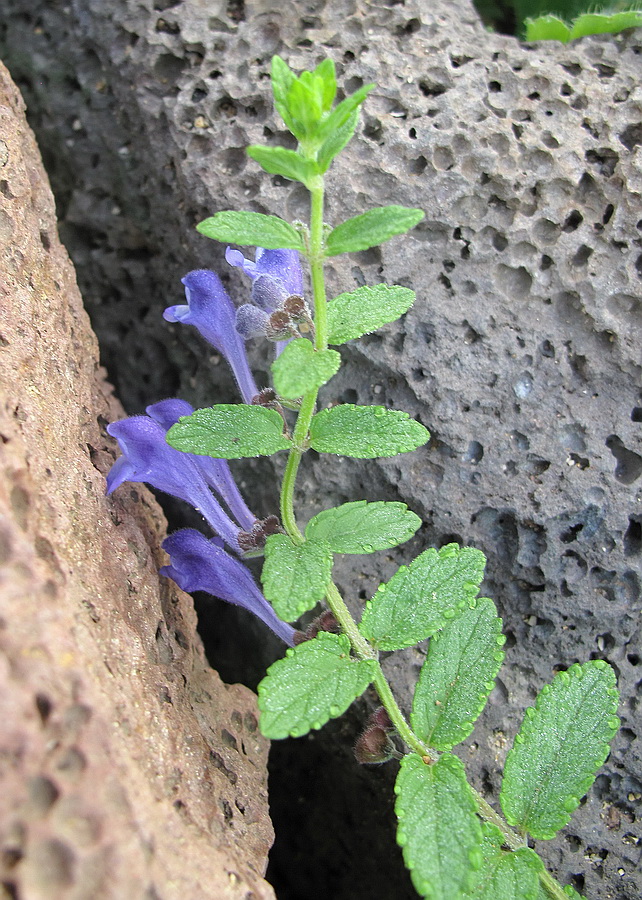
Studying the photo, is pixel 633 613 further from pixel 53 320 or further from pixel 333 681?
pixel 53 320

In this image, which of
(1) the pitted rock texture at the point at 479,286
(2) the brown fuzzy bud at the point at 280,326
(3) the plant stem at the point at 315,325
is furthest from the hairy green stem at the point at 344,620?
(1) the pitted rock texture at the point at 479,286

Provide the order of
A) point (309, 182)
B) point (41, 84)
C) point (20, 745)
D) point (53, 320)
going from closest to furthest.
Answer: point (20, 745) < point (309, 182) < point (53, 320) < point (41, 84)

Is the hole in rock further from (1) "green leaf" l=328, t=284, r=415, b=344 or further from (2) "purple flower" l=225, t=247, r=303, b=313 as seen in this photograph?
(2) "purple flower" l=225, t=247, r=303, b=313

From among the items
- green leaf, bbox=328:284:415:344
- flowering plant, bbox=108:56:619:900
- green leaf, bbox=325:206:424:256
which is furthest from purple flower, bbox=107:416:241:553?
green leaf, bbox=325:206:424:256

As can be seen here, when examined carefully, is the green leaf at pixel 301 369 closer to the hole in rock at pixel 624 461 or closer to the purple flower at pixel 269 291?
the purple flower at pixel 269 291

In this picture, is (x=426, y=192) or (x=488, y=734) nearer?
(x=488, y=734)

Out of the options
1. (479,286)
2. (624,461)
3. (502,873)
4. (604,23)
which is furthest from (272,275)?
(604,23)

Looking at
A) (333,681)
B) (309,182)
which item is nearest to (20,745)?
(333,681)
